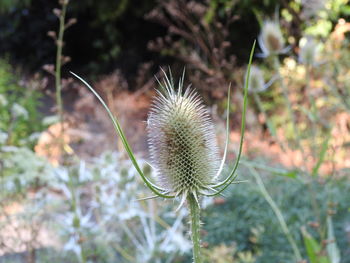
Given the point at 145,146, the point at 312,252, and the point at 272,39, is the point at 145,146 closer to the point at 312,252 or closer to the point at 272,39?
the point at 272,39

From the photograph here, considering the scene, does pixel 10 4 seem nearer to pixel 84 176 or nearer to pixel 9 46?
pixel 9 46

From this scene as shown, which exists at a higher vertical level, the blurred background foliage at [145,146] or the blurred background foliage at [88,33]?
the blurred background foliage at [88,33]

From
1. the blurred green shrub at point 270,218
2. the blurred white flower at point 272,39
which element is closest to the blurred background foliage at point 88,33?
the blurred green shrub at point 270,218

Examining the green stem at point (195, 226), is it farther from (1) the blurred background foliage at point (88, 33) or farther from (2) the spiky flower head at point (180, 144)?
(1) the blurred background foliage at point (88, 33)

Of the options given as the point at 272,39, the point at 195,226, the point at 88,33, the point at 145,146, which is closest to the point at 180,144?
the point at 195,226

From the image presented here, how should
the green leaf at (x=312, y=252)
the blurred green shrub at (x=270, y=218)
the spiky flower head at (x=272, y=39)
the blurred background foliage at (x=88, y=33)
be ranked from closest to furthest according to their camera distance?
the green leaf at (x=312, y=252) < the spiky flower head at (x=272, y=39) < the blurred green shrub at (x=270, y=218) < the blurred background foliage at (x=88, y=33)

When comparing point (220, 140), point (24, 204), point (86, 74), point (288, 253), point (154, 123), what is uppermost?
point (86, 74)

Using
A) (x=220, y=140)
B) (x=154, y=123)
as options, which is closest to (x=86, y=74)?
(x=220, y=140)
